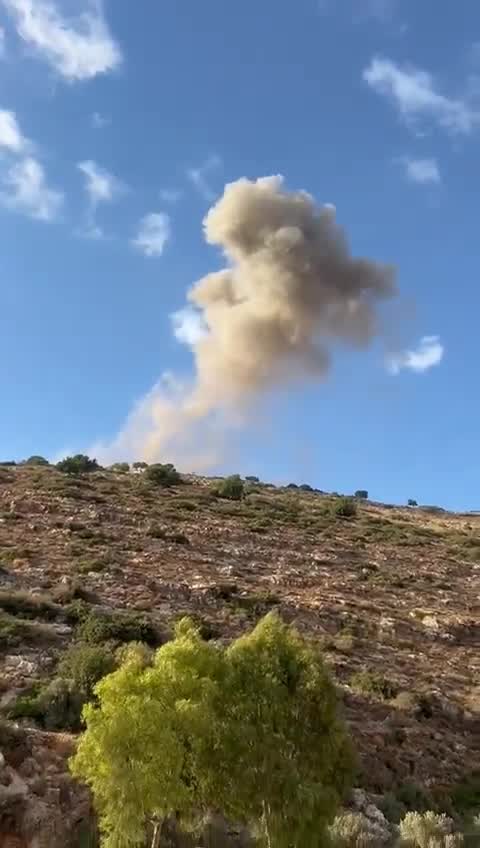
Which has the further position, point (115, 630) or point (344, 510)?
point (344, 510)

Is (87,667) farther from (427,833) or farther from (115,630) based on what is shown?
(427,833)

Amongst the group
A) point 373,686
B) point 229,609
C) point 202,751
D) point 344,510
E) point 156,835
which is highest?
point 344,510

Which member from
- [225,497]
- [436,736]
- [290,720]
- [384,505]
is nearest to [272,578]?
[436,736]

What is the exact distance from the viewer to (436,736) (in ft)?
66.2

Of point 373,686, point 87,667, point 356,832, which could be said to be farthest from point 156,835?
point 373,686

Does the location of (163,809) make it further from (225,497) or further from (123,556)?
(225,497)

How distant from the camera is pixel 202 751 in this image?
1211 cm

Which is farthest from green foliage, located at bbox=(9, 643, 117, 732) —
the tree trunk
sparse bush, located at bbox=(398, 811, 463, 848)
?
sparse bush, located at bbox=(398, 811, 463, 848)

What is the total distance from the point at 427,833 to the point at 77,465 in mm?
42371

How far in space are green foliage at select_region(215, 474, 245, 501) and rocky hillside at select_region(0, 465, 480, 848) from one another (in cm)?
466

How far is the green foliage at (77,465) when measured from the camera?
54125 millimetres

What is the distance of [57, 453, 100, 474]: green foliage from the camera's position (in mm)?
54125

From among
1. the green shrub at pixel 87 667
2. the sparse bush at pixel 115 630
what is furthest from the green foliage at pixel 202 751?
the sparse bush at pixel 115 630

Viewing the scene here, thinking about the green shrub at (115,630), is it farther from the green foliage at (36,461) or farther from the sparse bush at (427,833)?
the green foliage at (36,461)
